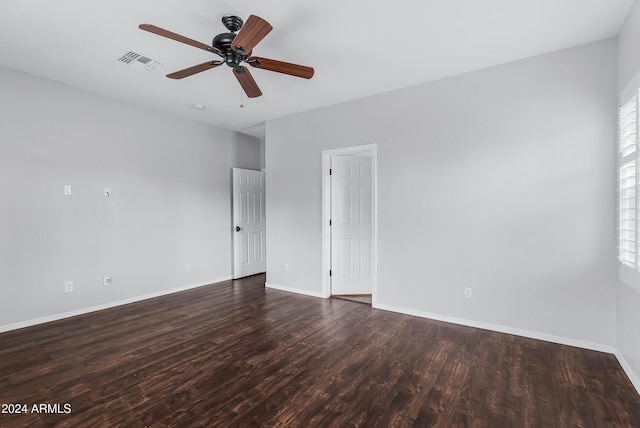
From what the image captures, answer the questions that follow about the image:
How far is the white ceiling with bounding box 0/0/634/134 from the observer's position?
2225 mm

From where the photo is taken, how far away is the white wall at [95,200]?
3.26 meters

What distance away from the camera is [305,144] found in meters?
4.56

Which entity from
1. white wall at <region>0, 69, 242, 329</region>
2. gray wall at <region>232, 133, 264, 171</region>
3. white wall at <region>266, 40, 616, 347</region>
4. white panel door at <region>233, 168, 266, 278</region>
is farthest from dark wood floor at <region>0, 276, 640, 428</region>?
gray wall at <region>232, 133, 264, 171</region>

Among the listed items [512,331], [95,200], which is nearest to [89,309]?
[95,200]

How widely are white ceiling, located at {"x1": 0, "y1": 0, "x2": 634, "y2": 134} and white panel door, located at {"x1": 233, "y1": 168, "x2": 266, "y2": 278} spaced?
7.43 ft

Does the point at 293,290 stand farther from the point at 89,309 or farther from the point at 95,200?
the point at 95,200

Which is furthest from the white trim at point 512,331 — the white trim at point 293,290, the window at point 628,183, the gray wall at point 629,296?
the white trim at point 293,290

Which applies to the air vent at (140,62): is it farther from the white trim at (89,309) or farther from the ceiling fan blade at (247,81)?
the white trim at (89,309)

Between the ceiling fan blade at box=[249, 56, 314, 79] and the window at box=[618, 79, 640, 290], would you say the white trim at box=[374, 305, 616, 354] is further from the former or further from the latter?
the ceiling fan blade at box=[249, 56, 314, 79]

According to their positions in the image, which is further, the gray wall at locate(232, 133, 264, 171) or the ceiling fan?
the gray wall at locate(232, 133, 264, 171)

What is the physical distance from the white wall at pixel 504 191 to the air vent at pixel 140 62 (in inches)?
87.6

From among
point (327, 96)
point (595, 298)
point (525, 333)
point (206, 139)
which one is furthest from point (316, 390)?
point (206, 139)

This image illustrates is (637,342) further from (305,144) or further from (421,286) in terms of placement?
(305,144)

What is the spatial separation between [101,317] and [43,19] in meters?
3.06
